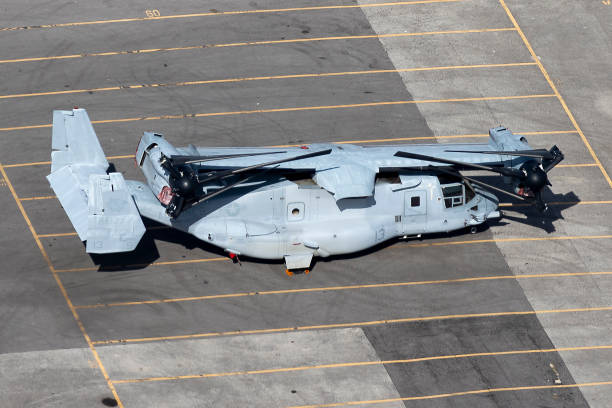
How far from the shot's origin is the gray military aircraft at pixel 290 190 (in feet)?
133

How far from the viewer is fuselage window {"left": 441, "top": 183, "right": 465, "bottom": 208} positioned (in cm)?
4341

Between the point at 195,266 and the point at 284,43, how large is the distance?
18.0 metres

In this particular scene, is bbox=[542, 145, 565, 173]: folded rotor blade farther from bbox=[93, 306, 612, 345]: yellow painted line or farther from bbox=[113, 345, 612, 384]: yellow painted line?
bbox=[113, 345, 612, 384]: yellow painted line

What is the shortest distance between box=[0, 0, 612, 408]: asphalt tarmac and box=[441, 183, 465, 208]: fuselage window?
225 cm

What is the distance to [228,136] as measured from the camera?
49438 mm

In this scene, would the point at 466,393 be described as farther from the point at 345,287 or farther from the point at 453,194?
the point at 453,194

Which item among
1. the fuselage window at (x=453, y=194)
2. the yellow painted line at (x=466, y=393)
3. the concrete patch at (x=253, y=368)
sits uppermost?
the fuselage window at (x=453, y=194)

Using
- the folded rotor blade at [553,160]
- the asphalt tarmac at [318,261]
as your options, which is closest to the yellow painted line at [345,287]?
the asphalt tarmac at [318,261]

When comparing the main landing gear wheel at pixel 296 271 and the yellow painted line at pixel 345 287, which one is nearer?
the yellow painted line at pixel 345 287

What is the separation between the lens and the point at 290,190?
4162 centimetres

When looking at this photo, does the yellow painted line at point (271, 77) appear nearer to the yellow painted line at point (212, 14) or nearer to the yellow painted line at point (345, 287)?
the yellow painted line at point (212, 14)

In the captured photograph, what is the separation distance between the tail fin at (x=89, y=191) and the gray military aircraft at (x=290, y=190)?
0.15 ft

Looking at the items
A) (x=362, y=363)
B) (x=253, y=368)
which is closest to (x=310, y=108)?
(x=362, y=363)

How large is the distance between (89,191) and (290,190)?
8602 mm
